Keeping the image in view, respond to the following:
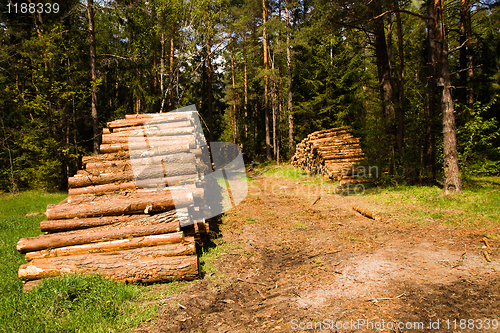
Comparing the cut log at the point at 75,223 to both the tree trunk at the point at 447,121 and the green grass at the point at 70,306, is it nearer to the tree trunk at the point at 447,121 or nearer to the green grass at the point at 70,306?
the green grass at the point at 70,306

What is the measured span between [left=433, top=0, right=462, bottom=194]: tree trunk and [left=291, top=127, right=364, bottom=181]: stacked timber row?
172 inches

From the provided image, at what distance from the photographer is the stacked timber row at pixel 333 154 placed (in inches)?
501

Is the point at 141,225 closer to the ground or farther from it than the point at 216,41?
closer to the ground

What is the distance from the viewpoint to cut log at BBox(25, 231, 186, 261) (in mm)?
4551

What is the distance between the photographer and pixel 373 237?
598 cm

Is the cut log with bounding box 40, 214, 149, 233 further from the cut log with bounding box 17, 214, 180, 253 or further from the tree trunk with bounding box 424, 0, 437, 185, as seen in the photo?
the tree trunk with bounding box 424, 0, 437, 185

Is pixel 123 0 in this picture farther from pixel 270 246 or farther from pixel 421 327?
pixel 421 327

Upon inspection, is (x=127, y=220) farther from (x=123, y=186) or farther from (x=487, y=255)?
(x=487, y=255)

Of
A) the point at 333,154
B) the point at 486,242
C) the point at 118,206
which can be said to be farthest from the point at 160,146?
the point at 333,154

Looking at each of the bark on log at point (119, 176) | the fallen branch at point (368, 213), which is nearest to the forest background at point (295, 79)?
the fallen branch at point (368, 213)

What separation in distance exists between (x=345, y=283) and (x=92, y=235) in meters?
4.42

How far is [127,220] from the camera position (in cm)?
520

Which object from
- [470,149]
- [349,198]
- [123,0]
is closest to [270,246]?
[349,198]

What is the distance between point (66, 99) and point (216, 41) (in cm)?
1109
